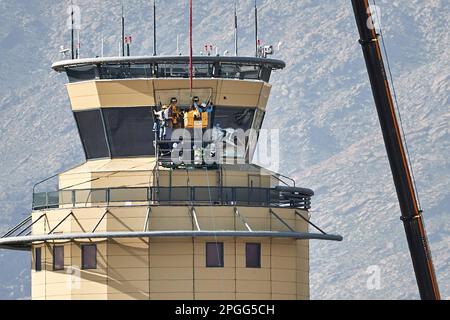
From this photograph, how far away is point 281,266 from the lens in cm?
5650

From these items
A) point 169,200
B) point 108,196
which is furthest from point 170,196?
point 108,196

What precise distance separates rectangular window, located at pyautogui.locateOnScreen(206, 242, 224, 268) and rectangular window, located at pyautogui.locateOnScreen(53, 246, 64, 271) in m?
4.16

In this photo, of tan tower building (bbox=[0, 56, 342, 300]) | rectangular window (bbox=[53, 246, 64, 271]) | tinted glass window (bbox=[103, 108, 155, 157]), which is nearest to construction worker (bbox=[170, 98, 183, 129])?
tan tower building (bbox=[0, 56, 342, 300])

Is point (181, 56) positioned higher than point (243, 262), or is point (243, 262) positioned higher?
point (181, 56)

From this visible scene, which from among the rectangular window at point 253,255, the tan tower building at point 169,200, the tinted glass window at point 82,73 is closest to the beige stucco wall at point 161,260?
the tan tower building at point 169,200

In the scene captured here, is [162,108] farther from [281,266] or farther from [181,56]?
[281,266]

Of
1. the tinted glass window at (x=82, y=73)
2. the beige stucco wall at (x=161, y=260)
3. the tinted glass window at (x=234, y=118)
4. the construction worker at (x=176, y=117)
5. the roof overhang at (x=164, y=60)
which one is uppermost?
the tinted glass window at (x=82, y=73)

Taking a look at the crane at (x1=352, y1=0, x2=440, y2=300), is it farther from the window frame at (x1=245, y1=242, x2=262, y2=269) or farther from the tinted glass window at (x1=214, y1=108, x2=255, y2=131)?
the tinted glass window at (x1=214, y1=108, x2=255, y2=131)

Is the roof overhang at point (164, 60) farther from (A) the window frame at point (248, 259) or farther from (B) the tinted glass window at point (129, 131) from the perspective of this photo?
(A) the window frame at point (248, 259)

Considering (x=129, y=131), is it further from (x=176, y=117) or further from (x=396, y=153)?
(x=396, y=153)

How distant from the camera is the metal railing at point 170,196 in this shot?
2168 inches

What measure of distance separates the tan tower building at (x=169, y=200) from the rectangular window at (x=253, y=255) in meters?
0.04
